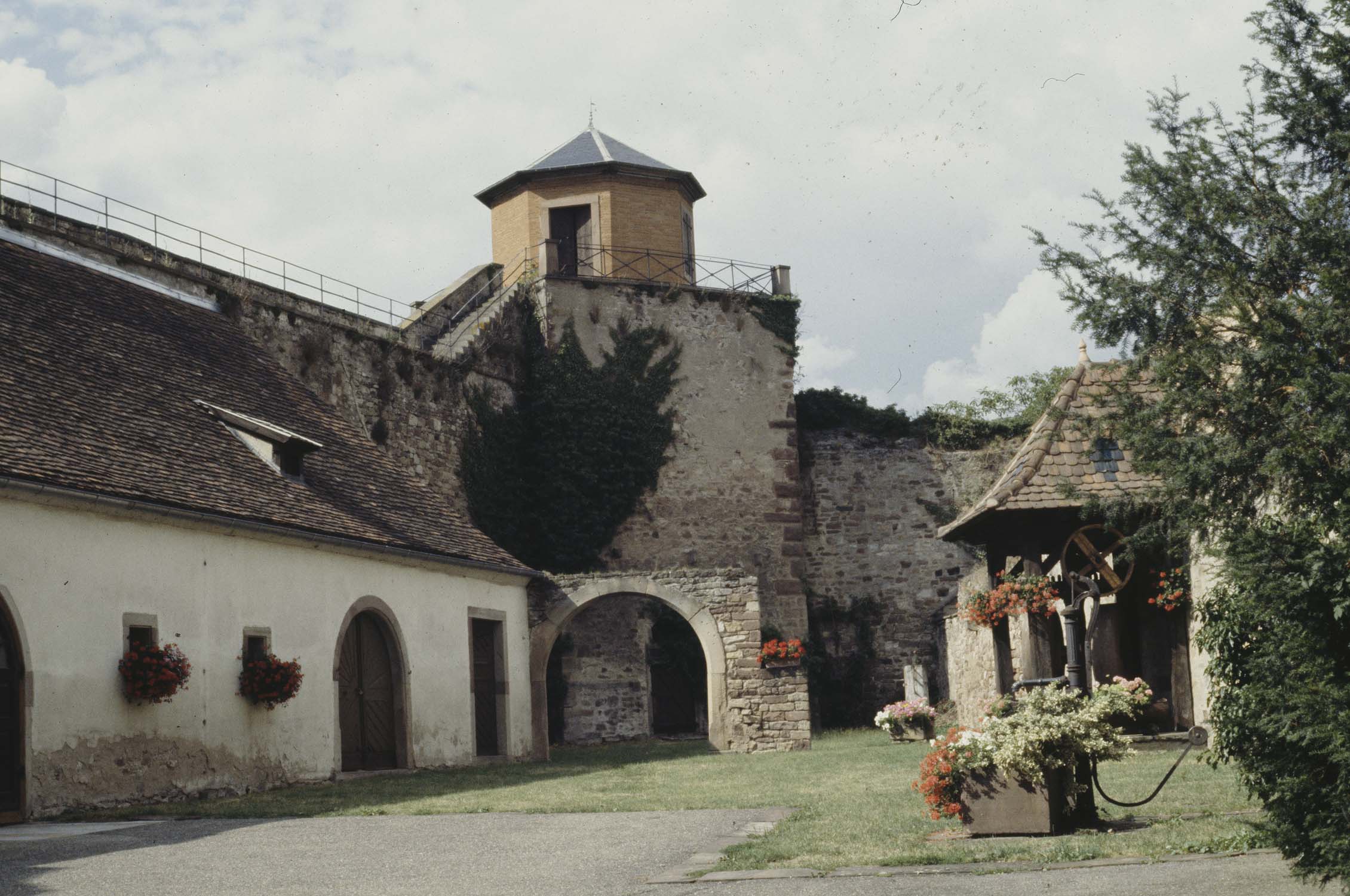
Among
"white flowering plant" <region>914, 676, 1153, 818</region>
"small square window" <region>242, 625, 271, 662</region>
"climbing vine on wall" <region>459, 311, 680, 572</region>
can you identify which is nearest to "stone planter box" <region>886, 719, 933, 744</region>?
"climbing vine on wall" <region>459, 311, 680, 572</region>

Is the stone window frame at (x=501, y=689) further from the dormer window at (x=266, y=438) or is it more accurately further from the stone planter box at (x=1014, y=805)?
the stone planter box at (x=1014, y=805)

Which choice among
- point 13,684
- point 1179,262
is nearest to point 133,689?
point 13,684

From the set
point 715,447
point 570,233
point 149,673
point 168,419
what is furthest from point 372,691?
point 570,233

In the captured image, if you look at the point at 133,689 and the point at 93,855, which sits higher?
the point at 133,689

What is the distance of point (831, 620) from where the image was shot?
28.6 m

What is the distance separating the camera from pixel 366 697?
17.6 m

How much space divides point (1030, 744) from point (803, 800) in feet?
11.6

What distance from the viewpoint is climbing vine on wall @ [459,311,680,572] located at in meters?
25.8

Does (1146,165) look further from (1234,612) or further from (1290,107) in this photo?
(1234,612)

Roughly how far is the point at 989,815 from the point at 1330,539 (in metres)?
3.29

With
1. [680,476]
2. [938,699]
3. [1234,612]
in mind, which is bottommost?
[938,699]

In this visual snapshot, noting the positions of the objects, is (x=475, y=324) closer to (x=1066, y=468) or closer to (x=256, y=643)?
(x=256, y=643)

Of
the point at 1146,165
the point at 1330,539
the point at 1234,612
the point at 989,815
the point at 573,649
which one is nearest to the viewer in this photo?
the point at 1330,539

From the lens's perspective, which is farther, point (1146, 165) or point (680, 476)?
point (680, 476)
